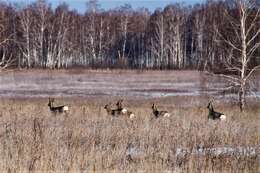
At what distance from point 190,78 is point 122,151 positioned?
138ft

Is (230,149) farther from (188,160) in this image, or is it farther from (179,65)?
(179,65)

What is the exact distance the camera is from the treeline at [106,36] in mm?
68062

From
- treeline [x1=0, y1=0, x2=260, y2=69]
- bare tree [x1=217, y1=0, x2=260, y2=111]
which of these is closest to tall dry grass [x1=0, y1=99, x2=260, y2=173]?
bare tree [x1=217, y1=0, x2=260, y2=111]

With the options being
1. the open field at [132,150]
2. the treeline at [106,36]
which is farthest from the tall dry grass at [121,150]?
the treeline at [106,36]

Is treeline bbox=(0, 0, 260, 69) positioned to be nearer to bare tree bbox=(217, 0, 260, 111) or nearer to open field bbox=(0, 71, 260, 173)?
bare tree bbox=(217, 0, 260, 111)

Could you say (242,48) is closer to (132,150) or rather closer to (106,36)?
(132,150)

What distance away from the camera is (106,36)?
250 ft

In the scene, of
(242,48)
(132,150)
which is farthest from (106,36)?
(132,150)

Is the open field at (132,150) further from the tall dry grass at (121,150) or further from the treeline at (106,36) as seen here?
the treeline at (106,36)

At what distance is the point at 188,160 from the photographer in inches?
315

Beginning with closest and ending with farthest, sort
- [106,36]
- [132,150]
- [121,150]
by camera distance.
Answer: 1. [121,150]
2. [132,150]
3. [106,36]

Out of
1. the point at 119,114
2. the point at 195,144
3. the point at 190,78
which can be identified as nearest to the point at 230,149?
the point at 195,144

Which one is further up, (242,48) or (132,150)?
(242,48)

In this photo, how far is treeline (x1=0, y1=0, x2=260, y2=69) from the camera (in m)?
68.1
